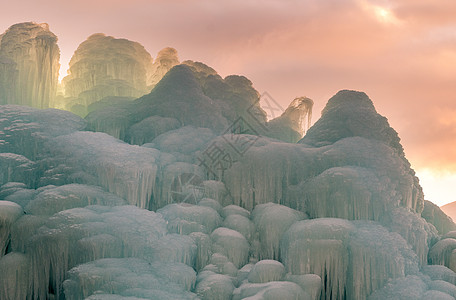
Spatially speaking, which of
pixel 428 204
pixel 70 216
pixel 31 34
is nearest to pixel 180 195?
pixel 70 216

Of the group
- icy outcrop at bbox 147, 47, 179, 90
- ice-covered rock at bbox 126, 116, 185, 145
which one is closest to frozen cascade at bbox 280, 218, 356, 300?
ice-covered rock at bbox 126, 116, 185, 145

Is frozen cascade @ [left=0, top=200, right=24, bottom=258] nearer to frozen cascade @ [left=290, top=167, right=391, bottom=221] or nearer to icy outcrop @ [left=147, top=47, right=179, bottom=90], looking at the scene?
frozen cascade @ [left=290, top=167, right=391, bottom=221]

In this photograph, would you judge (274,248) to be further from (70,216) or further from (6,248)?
(6,248)

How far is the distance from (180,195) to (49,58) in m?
10.7

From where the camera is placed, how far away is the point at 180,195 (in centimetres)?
1468

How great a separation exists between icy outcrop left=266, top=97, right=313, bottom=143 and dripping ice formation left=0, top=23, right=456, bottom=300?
3853 mm

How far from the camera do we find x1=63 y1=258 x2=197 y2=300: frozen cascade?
34.1 feet

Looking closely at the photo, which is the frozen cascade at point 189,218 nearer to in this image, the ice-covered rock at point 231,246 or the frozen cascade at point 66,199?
the ice-covered rock at point 231,246

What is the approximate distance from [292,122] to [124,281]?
45.4 ft

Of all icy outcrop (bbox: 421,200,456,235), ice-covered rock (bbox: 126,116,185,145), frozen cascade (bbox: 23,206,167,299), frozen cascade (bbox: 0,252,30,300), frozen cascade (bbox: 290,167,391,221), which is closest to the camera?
frozen cascade (bbox: 23,206,167,299)

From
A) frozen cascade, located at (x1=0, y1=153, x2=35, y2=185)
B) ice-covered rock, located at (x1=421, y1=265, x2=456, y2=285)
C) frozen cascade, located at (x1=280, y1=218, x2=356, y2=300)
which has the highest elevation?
frozen cascade, located at (x1=0, y1=153, x2=35, y2=185)

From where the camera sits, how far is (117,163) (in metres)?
14.2

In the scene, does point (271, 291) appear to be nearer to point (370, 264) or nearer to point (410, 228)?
point (370, 264)

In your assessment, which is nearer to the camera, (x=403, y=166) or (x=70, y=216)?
(x=70, y=216)
